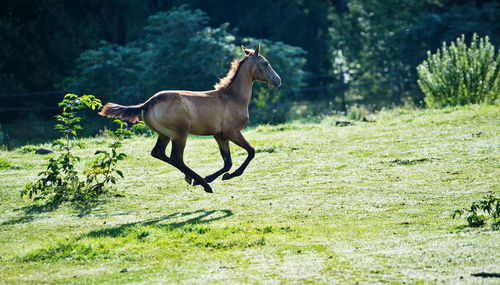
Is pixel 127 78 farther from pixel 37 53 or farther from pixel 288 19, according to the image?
pixel 288 19

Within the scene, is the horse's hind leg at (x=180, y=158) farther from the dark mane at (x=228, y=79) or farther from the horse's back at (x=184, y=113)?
the dark mane at (x=228, y=79)

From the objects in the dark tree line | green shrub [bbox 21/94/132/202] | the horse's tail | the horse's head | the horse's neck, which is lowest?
green shrub [bbox 21/94/132/202]

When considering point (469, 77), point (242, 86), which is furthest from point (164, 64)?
point (242, 86)

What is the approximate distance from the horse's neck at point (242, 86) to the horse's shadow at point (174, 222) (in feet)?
7.94

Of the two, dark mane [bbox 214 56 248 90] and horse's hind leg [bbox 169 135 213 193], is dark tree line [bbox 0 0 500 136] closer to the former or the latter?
dark mane [bbox 214 56 248 90]

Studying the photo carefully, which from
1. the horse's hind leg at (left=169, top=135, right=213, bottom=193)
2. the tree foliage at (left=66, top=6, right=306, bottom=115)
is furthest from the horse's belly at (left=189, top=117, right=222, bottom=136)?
the tree foliage at (left=66, top=6, right=306, bottom=115)

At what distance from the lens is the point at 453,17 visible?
2812 cm

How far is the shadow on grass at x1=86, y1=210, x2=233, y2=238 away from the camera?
25.7ft

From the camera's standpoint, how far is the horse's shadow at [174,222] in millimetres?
7828

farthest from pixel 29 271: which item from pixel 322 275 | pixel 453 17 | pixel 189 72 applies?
pixel 453 17

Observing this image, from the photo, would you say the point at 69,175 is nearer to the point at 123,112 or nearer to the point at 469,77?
the point at 123,112

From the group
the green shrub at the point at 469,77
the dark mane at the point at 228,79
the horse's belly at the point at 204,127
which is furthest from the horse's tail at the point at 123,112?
the green shrub at the point at 469,77

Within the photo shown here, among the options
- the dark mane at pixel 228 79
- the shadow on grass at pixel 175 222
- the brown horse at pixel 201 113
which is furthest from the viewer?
the dark mane at pixel 228 79

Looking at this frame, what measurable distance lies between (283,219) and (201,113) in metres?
2.57
